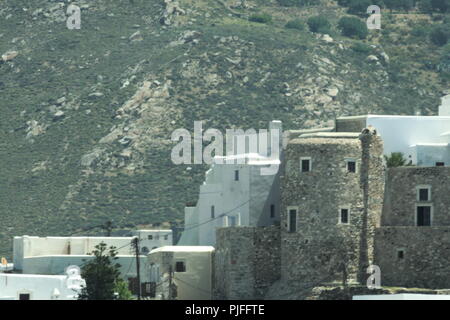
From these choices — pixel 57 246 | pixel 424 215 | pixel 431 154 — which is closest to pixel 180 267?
pixel 57 246

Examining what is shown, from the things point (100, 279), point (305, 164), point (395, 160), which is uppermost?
point (395, 160)

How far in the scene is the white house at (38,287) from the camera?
9862cm

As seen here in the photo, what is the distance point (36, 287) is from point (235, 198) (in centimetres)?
1315

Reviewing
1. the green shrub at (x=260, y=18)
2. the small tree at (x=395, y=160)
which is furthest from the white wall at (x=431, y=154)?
the green shrub at (x=260, y=18)

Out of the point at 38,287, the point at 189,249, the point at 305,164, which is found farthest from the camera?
the point at 189,249

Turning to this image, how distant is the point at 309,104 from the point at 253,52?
998cm

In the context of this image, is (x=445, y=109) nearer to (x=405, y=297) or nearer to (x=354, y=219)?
(x=354, y=219)

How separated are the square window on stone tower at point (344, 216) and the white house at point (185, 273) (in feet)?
30.1

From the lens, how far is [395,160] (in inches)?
3964

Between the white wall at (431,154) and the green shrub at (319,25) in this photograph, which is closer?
the white wall at (431,154)

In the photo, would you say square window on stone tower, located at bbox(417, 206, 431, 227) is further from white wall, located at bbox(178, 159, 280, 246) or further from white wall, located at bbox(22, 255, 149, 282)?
white wall, located at bbox(22, 255, 149, 282)

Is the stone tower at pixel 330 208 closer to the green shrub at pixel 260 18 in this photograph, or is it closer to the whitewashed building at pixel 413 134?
the whitewashed building at pixel 413 134

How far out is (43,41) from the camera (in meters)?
187
